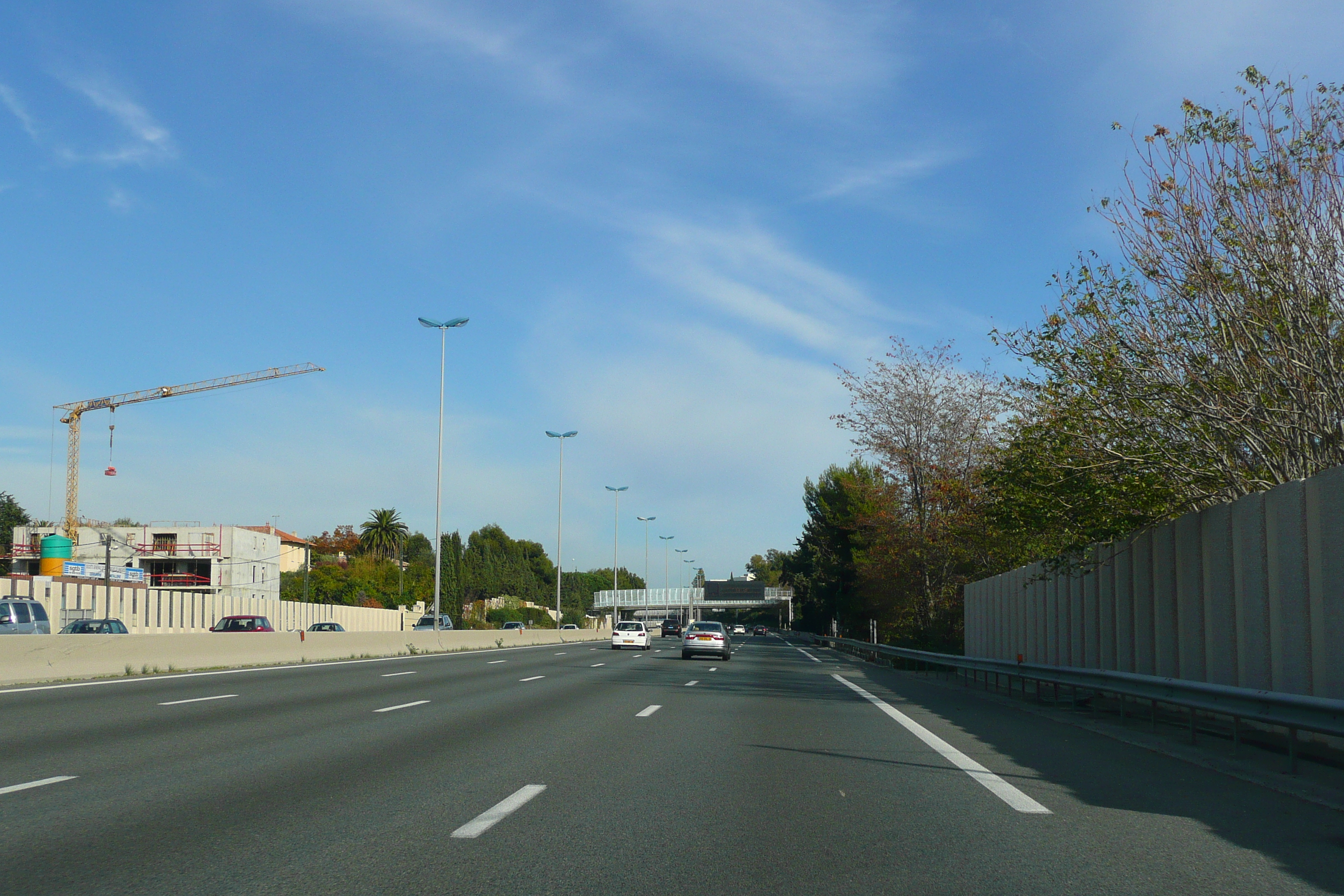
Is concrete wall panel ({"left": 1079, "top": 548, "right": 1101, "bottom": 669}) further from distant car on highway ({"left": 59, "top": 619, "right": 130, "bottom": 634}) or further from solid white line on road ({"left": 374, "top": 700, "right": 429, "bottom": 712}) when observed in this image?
distant car on highway ({"left": 59, "top": 619, "right": 130, "bottom": 634})

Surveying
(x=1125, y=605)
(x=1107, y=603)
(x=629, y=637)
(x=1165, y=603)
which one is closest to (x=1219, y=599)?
(x=1165, y=603)

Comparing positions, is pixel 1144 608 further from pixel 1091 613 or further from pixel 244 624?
pixel 244 624

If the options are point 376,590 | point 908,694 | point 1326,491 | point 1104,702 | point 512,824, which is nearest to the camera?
point 512,824

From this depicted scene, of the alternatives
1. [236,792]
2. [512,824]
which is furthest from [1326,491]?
[236,792]

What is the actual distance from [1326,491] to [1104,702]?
26.5ft

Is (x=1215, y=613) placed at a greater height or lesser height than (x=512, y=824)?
greater

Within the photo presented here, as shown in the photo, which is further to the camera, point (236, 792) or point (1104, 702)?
point (1104, 702)

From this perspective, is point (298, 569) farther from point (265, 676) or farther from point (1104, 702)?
point (1104, 702)

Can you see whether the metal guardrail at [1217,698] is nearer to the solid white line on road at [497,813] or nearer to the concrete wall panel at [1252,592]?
the concrete wall panel at [1252,592]

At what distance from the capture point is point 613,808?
8469 millimetres

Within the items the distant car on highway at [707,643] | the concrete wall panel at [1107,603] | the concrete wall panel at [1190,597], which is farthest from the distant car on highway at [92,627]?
Result: the concrete wall panel at [1190,597]

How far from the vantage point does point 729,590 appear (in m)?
141

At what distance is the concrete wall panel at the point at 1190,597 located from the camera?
16.2 meters

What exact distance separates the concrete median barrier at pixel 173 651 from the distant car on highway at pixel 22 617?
277 centimetres
